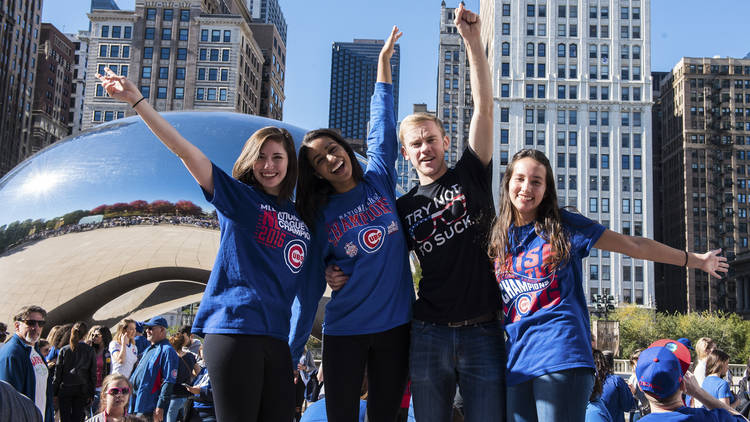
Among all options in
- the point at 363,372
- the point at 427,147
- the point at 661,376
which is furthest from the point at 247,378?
the point at 661,376

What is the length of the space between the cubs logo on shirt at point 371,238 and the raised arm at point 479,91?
0.69 metres

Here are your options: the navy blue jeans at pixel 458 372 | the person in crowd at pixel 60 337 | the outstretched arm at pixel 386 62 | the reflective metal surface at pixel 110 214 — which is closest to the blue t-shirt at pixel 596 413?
the navy blue jeans at pixel 458 372

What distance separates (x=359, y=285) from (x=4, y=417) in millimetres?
1553

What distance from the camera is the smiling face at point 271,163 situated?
10.5ft

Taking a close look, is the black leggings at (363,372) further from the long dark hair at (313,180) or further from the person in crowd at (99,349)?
the person in crowd at (99,349)

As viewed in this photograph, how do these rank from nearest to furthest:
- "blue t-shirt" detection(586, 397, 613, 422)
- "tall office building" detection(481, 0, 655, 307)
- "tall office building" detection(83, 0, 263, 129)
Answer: "blue t-shirt" detection(586, 397, 613, 422) < "tall office building" detection(83, 0, 263, 129) < "tall office building" detection(481, 0, 655, 307)

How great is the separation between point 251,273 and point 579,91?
8290 centimetres

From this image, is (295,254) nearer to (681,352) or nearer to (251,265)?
(251,265)

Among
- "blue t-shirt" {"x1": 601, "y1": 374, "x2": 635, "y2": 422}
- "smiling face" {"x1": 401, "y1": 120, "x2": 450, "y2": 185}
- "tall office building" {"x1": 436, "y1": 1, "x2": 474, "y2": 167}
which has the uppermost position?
"tall office building" {"x1": 436, "y1": 1, "x2": 474, "y2": 167}

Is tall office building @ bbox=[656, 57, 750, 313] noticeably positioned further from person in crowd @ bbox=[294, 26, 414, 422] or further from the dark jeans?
person in crowd @ bbox=[294, 26, 414, 422]

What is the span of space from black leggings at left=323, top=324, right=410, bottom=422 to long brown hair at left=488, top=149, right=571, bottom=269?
0.63m

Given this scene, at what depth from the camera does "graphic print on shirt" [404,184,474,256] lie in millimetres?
3215

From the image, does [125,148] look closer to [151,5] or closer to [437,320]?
[437,320]

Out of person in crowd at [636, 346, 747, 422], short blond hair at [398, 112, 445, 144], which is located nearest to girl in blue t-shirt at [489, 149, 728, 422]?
person in crowd at [636, 346, 747, 422]
